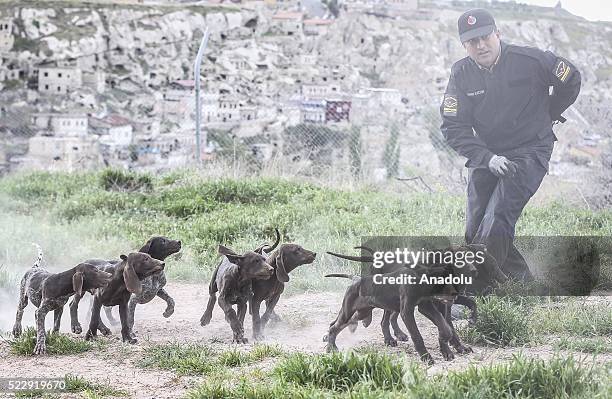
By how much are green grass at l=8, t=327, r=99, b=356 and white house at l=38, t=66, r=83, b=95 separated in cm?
1658

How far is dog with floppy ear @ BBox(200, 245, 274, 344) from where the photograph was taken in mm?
6469

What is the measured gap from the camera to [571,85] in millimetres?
7996

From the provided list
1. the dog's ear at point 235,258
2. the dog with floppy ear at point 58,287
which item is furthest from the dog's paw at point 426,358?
the dog with floppy ear at point 58,287

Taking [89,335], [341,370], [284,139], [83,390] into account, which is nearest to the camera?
[341,370]

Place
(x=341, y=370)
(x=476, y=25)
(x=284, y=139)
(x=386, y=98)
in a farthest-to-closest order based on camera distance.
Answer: (x=386, y=98) < (x=284, y=139) < (x=476, y=25) < (x=341, y=370)

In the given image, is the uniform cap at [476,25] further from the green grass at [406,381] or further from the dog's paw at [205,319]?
the green grass at [406,381]

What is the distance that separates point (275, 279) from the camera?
22.0ft

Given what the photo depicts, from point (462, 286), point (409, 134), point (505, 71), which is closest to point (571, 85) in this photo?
point (505, 71)

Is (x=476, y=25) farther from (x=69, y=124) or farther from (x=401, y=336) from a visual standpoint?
(x=69, y=124)

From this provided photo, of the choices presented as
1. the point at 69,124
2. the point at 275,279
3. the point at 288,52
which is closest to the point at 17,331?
the point at 275,279

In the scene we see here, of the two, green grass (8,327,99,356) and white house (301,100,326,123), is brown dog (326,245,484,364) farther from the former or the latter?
white house (301,100,326,123)

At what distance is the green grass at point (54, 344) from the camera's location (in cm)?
646

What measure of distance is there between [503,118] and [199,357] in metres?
3.82

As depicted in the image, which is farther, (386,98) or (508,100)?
(386,98)
